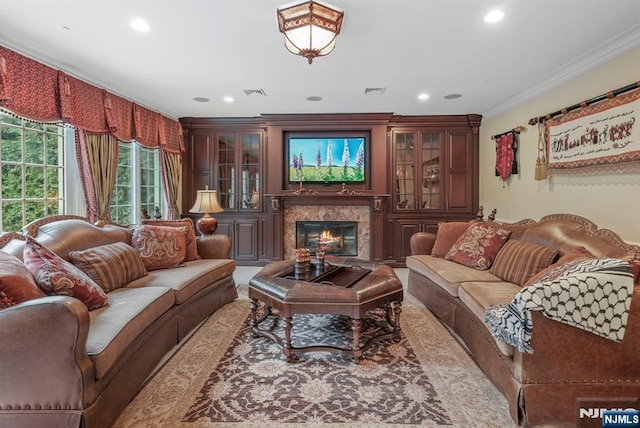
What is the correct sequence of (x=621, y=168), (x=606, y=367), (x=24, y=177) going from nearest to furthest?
(x=606, y=367) → (x=621, y=168) → (x=24, y=177)

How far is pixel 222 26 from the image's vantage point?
8.57 ft

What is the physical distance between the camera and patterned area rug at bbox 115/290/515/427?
6.09 ft

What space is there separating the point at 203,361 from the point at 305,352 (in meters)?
0.75

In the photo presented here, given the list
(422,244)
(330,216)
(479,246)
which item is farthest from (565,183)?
(330,216)

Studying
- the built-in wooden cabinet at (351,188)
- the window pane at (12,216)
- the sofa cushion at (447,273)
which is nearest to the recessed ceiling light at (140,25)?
the window pane at (12,216)

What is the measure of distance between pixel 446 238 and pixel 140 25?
11.8 ft

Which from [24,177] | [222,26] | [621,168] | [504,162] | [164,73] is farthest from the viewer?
[504,162]

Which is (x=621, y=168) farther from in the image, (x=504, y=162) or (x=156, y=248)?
(x=156, y=248)

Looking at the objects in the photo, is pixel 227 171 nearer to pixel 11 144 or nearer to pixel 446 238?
pixel 11 144

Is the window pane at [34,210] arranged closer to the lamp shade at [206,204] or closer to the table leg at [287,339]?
the lamp shade at [206,204]

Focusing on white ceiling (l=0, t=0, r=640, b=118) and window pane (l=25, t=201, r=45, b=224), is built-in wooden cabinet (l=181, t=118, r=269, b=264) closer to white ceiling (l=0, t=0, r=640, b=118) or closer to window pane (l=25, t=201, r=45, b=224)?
white ceiling (l=0, t=0, r=640, b=118)

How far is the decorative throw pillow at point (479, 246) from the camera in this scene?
3.39 metres

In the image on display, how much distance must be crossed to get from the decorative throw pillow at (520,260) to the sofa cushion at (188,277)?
8.81ft

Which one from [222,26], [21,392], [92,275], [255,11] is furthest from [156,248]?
[255,11]
